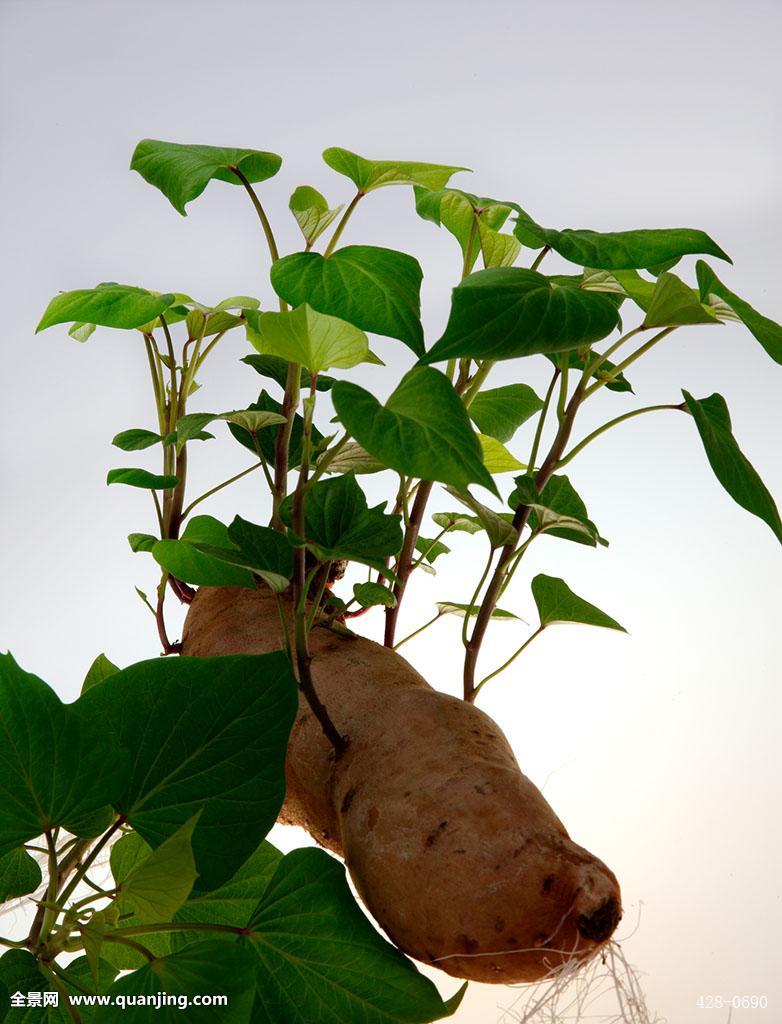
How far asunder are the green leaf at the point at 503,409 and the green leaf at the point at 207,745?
371mm

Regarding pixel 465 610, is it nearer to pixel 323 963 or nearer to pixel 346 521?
pixel 346 521

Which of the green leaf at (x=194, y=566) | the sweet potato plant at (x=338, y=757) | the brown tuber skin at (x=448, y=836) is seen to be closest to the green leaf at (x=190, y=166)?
the sweet potato plant at (x=338, y=757)

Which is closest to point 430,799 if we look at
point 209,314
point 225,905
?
point 225,905

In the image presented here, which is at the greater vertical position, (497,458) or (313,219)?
(313,219)

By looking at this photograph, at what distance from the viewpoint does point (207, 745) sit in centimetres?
52

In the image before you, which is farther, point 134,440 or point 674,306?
point 134,440

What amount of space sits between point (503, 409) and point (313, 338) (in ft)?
1.06

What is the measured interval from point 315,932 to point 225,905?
0.11m

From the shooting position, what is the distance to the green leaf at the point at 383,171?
0.64 meters

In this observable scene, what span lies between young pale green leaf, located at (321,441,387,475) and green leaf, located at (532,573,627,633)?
0.16 metres

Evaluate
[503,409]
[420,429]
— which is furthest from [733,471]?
[503,409]

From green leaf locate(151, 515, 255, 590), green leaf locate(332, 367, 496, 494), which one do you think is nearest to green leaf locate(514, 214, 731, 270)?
green leaf locate(332, 367, 496, 494)

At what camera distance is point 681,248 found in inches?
20.4

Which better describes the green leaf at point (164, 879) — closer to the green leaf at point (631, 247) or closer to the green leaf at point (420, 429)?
the green leaf at point (420, 429)
